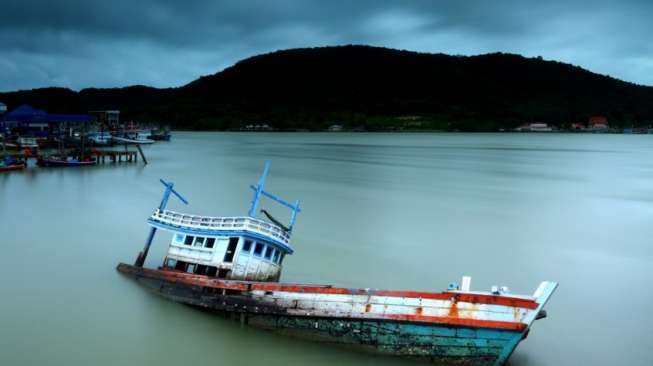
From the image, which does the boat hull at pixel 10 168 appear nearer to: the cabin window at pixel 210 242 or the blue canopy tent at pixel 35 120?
the blue canopy tent at pixel 35 120

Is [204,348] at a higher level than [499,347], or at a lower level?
lower

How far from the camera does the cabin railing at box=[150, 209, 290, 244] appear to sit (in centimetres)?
1531

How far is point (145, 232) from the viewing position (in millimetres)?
25625

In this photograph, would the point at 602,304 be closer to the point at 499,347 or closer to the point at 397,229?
the point at 499,347

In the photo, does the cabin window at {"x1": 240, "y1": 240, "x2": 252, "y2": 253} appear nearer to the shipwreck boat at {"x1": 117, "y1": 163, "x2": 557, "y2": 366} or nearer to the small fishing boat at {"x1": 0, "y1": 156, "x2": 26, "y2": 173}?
the shipwreck boat at {"x1": 117, "y1": 163, "x2": 557, "y2": 366}

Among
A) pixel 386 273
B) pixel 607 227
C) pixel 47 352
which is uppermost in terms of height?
pixel 607 227

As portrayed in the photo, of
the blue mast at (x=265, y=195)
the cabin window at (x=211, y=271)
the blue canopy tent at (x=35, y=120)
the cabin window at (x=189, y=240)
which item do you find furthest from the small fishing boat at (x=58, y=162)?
the cabin window at (x=211, y=271)

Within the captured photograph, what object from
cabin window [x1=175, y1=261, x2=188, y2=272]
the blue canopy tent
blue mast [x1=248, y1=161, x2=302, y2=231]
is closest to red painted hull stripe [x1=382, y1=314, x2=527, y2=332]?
blue mast [x1=248, y1=161, x2=302, y2=231]

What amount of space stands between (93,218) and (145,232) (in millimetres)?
4960

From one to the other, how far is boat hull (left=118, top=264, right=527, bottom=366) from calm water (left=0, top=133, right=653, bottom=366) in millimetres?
339

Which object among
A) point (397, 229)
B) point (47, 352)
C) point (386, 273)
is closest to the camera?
point (47, 352)

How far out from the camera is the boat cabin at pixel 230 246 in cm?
1528

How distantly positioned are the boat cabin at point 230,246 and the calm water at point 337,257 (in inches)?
52.4

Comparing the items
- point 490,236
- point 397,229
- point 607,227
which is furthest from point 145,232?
point 607,227
